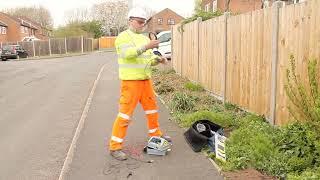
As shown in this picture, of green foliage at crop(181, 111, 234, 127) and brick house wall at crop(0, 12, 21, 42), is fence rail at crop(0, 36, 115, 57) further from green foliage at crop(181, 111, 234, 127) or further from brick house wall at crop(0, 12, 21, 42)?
green foliage at crop(181, 111, 234, 127)

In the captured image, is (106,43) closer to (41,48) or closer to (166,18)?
(41,48)

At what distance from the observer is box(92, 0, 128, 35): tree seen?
86.2 metres

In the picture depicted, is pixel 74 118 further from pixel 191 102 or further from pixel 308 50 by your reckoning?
pixel 308 50

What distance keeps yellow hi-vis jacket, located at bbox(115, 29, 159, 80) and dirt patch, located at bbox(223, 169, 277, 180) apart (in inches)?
76.9

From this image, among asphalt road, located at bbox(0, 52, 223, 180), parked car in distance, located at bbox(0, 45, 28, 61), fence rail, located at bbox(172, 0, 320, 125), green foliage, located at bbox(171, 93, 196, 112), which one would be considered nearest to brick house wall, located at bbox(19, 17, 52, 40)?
parked car in distance, located at bbox(0, 45, 28, 61)

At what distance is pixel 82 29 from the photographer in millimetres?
79812

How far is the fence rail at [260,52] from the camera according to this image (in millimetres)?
6227

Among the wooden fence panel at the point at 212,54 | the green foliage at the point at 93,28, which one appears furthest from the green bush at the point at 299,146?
the green foliage at the point at 93,28

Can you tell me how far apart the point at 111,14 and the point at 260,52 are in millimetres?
83711

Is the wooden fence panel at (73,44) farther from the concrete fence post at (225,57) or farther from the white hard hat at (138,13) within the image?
the white hard hat at (138,13)

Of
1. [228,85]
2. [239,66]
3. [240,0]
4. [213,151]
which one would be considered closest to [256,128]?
[213,151]

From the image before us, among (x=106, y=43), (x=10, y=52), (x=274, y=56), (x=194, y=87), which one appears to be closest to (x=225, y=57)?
(x=194, y=87)

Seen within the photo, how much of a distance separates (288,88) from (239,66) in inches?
111

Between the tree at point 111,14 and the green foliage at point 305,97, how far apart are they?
262ft
